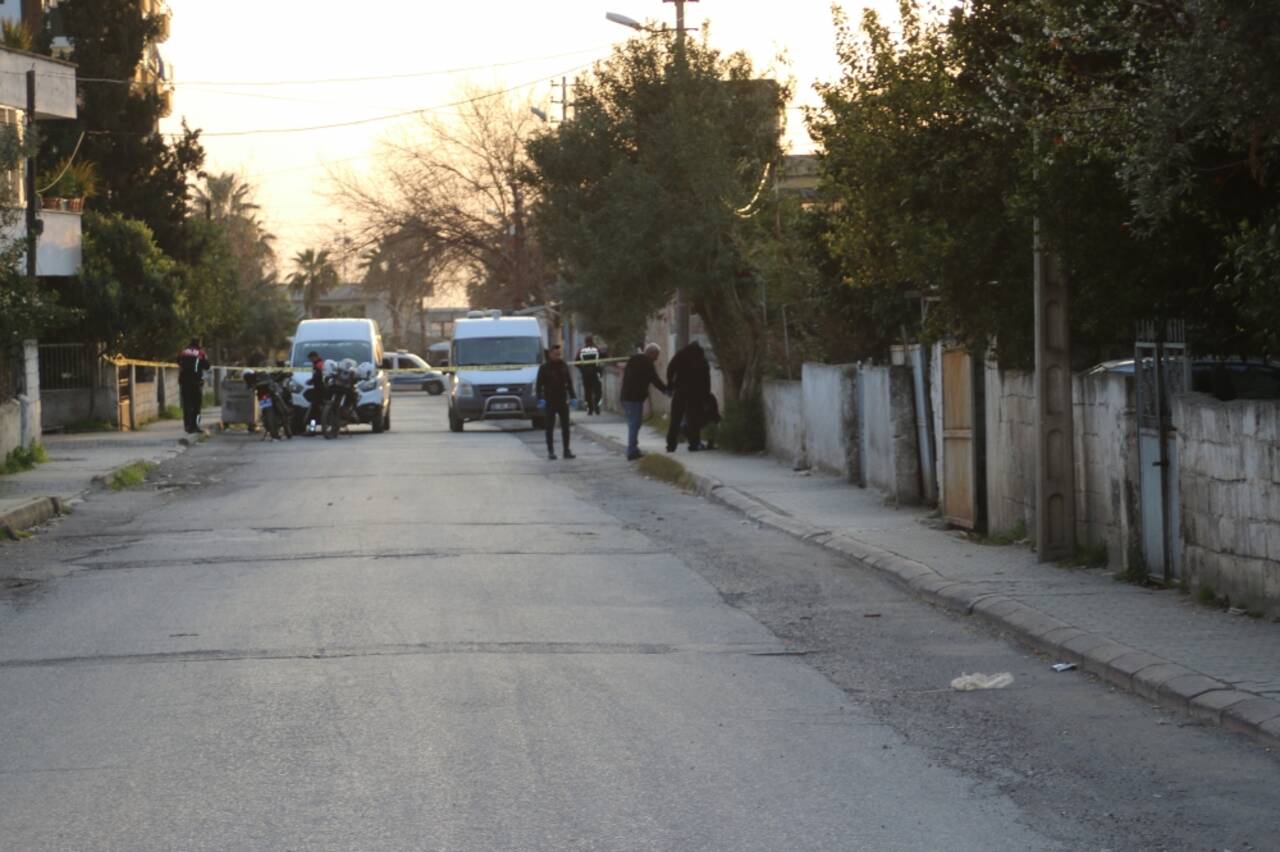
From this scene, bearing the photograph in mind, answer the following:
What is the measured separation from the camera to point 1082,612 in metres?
10.6

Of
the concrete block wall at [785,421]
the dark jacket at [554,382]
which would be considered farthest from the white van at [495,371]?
the concrete block wall at [785,421]

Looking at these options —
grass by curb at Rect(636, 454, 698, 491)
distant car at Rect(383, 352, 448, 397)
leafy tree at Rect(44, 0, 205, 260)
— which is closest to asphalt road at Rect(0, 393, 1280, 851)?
grass by curb at Rect(636, 454, 698, 491)

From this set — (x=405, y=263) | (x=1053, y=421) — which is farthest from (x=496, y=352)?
(x=405, y=263)

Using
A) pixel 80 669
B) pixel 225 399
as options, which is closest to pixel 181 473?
pixel 225 399

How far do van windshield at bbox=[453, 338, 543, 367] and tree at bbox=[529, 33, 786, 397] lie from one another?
5.19m

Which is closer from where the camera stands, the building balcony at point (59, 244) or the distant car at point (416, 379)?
the building balcony at point (59, 244)

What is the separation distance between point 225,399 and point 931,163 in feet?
90.9

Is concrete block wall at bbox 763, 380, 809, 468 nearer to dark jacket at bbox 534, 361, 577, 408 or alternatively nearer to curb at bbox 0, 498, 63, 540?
dark jacket at bbox 534, 361, 577, 408

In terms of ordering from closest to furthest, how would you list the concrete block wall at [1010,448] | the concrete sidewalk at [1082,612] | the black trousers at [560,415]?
the concrete sidewalk at [1082,612] → the concrete block wall at [1010,448] → the black trousers at [560,415]

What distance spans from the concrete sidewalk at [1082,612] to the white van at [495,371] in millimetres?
21143

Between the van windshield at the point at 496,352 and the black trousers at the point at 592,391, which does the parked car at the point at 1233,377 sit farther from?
the black trousers at the point at 592,391

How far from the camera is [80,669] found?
9492mm

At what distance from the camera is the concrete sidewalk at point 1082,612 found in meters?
8.24

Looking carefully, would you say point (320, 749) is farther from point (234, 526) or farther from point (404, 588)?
point (234, 526)
